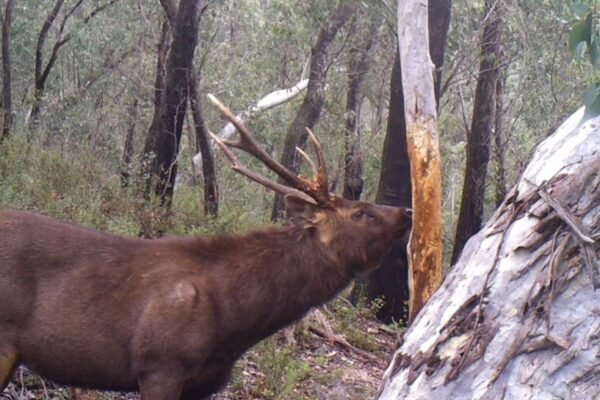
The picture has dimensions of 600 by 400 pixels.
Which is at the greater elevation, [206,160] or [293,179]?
[293,179]

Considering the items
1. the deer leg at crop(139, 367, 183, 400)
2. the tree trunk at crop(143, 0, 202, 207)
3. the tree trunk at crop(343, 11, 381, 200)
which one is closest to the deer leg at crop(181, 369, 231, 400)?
the deer leg at crop(139, 367, 183, 400)

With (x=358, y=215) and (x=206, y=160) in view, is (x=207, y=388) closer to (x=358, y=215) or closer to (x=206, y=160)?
(x=358, y=215)

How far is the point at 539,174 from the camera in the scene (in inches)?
163

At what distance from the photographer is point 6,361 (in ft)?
19.9

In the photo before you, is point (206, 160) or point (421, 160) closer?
point (421, 160)

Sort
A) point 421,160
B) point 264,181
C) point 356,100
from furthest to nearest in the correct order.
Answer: point 356,100
point 421,160
point 264,181

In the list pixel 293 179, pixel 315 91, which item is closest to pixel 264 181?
pixel 293 179

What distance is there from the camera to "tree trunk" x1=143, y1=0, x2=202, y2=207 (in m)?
13.7

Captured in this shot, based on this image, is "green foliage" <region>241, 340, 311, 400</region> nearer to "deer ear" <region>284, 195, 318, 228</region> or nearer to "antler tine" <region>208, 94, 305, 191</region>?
"deer ear" <region>284, 195, 318, 228</region>

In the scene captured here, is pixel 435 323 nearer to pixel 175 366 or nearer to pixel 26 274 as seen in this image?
pixel 175 366

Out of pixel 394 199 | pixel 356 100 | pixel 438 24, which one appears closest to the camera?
pixel 394 199

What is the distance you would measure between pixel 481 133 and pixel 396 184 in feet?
12.6

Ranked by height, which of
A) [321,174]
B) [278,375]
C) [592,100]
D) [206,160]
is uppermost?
[592,100]

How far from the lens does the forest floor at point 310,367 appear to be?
294 inches
